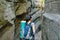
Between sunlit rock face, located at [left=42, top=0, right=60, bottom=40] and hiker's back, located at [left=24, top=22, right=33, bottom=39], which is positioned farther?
hiker's back, located at [left=24, top=22, right=33, bottom=39]

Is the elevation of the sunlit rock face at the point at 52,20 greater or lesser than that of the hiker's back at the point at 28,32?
greater

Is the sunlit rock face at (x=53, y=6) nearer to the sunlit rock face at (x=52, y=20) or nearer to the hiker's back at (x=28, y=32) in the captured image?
the sunlit rock face at (x=52, y=20)

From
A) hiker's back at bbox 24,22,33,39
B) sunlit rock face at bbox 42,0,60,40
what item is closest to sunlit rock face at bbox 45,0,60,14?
sunlit rock face at bbox 42,0,60,40

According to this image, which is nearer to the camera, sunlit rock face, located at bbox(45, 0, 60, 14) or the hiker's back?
sunlit rock face, located at bbox(45, 0, 60, 14)

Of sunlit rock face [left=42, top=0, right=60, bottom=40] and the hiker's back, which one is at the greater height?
sunlit rock face [left=42, top=0, right=60, bottom=40]

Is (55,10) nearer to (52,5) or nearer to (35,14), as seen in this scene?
(52,5)

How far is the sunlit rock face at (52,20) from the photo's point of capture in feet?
1.38

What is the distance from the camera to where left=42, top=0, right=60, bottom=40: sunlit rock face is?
420 millimetres

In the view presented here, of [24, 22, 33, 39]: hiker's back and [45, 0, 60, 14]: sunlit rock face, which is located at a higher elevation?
[45, 0, 60, 14]: sunlit rock face

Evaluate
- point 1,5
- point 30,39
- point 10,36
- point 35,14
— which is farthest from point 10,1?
point 35,14

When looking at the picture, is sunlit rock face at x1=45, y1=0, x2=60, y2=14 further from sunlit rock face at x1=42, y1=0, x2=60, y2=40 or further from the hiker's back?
the hiker's back

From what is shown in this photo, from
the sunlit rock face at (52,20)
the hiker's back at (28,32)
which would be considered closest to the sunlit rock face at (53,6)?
the sunlit rock face at (52,20)

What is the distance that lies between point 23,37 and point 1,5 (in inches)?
46.4

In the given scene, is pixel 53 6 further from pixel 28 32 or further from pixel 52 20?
pixel 28 32
